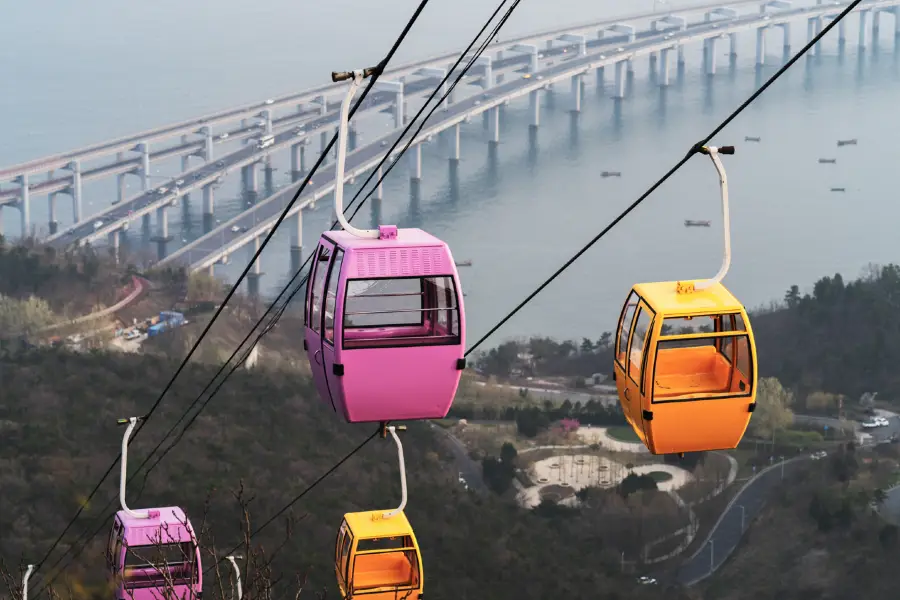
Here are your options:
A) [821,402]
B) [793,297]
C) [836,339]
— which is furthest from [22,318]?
[836,339]

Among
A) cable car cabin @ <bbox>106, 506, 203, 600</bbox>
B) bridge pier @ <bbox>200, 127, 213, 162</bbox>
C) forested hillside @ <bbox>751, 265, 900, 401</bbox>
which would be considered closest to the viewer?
cable car cabin @ <bbox>106, 506, 203, 600</bbox>

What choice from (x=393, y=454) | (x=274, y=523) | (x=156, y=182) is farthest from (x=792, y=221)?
(x=274, y=523)

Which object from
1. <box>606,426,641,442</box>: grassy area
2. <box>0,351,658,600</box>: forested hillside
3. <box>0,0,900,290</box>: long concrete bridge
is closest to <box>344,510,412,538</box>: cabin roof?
<box>0,351,658,600</box>: forested hillside

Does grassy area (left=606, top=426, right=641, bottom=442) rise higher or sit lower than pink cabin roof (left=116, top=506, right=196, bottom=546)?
lower

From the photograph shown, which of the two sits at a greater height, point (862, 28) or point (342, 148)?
point (862, 28)

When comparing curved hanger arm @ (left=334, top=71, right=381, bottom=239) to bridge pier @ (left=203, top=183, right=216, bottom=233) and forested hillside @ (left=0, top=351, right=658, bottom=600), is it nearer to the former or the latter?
forested hillside @ (left=0, top=351, right=658, bottom=600)

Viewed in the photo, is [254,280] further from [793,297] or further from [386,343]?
[386,343]

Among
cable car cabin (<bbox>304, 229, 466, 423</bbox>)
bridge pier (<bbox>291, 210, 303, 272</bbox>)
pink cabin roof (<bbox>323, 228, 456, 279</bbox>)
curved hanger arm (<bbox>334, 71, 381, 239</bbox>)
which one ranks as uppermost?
curved hanger arm (<bbox>334, 71, 381, 239</bbox>)
